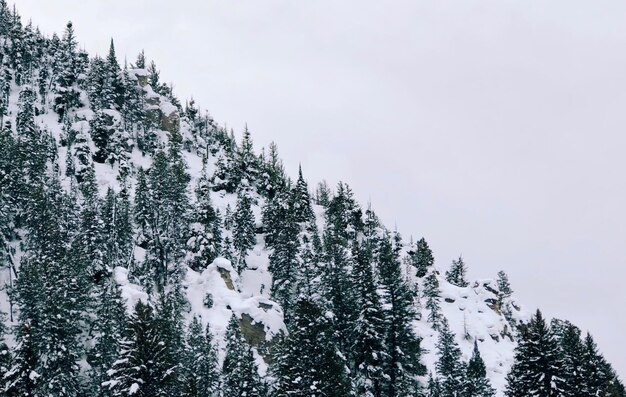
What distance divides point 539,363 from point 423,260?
79670mm

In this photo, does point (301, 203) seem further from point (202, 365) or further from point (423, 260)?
point (202, 365)

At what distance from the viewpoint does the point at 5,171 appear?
259ft

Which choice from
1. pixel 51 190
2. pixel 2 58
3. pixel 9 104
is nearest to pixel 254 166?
pixel 51 190

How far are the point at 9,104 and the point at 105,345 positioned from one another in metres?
92.2

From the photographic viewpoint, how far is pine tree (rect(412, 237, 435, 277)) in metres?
114

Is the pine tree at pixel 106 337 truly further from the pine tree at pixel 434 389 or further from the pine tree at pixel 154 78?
the pine tree at pixel 154 78

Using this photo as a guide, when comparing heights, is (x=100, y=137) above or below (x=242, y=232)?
above

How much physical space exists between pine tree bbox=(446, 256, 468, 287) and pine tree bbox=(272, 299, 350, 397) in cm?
9615

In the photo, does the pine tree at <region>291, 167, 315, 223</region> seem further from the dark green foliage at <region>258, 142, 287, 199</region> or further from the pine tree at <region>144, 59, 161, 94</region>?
the pine tree at <region>144, 59, 161, 94</region>

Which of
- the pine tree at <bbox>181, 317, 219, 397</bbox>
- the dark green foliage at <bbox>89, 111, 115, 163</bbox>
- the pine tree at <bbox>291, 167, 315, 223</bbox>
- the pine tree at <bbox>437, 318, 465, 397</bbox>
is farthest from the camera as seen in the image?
the dark green foliage at <bbox>89, 111, 115, 163</bbox>

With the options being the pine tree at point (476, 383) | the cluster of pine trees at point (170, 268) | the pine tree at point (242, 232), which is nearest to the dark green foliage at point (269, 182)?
the cluster of pine trees at point (170, 268)

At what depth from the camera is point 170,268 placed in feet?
282

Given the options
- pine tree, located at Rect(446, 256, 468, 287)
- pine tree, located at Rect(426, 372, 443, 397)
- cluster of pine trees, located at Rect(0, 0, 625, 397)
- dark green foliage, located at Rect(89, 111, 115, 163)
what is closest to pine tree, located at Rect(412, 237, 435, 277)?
cluster of pine trees, located at Rect(0, 0, 625, 397)

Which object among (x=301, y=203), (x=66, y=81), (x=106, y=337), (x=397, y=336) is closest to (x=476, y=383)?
(x=397, y=336)
